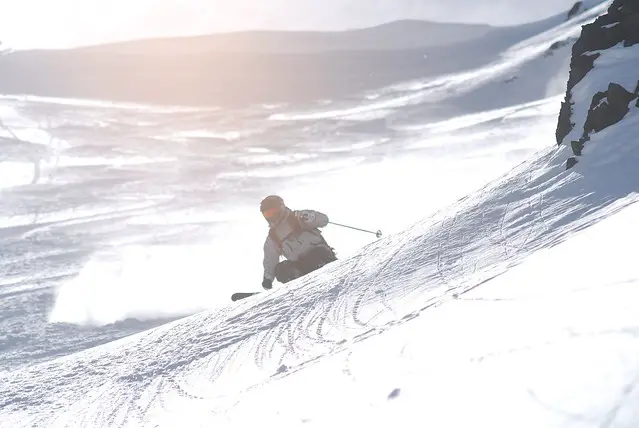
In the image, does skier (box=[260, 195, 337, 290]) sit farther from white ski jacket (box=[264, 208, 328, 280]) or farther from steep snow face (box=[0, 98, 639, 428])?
steep snow face (box=[0, 98, 639, 428])

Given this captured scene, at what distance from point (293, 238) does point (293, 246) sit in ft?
0.33

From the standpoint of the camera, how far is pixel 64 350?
483 inches

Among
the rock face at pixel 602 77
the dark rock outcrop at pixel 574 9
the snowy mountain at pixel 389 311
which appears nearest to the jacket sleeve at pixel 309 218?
the snowy mountain at pixel 389 311

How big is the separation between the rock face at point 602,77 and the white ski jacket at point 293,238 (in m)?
3.11

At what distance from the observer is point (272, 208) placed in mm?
9633

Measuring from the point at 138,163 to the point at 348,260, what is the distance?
89.3 feet

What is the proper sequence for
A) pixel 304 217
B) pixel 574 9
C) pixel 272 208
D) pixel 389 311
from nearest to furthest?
pixel 389 311 → pixel 272 208 → pixel 304 217 → pixel 574 9

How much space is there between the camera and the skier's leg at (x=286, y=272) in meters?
9.80

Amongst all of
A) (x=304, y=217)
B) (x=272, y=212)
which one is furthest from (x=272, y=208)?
(x=304, y=217)

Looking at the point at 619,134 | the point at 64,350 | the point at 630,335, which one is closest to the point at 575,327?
the point at 630,335

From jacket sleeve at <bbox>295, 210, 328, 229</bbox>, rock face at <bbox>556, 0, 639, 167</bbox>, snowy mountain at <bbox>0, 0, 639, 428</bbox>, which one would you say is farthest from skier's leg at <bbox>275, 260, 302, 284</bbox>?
rock face at <bbox>556, 0, 639, 167</bbox>

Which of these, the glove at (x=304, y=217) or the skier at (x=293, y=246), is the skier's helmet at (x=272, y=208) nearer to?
the skier at (x=293, y=246)

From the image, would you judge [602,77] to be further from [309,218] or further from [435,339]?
[435,339]

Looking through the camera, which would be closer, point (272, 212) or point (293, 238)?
point (272, 212)
